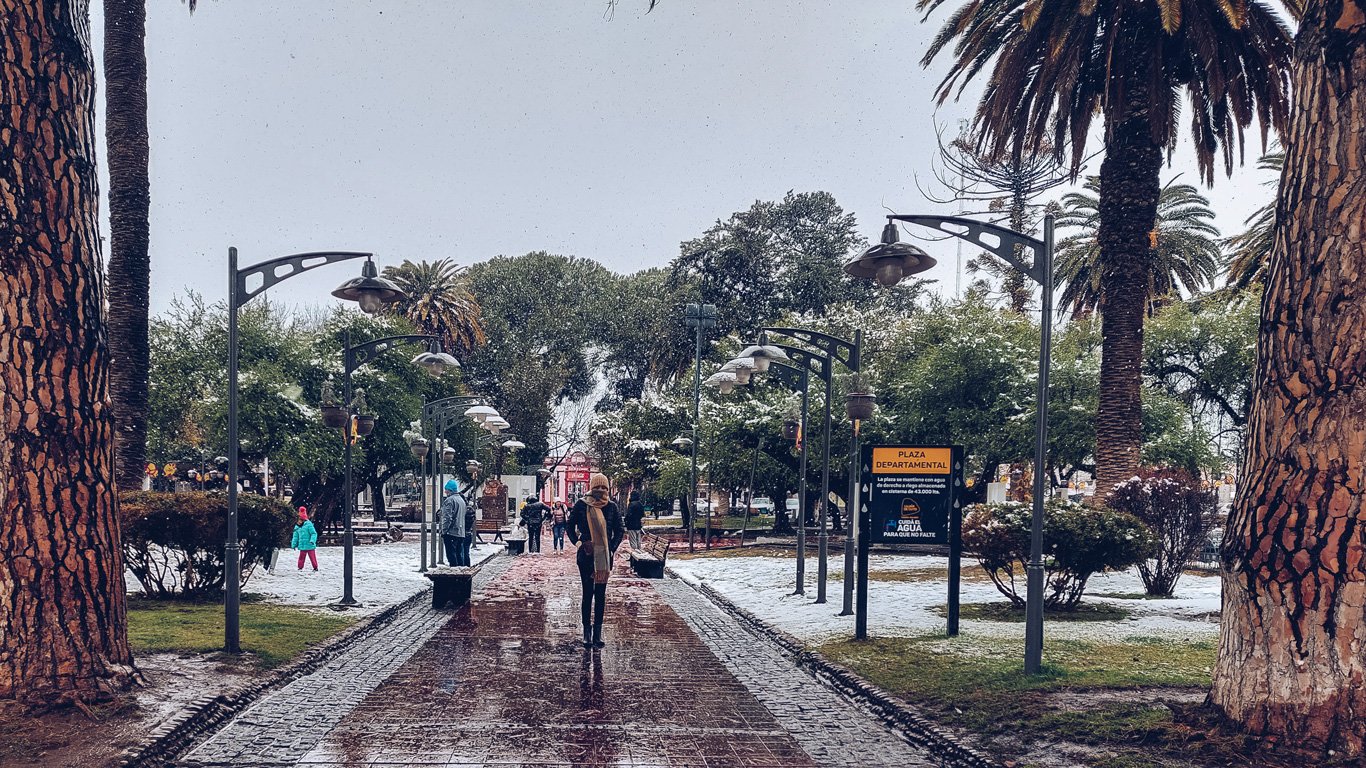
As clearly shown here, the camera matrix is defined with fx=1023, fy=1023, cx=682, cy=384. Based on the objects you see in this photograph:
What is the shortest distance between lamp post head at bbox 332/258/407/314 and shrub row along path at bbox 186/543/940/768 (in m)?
3.81

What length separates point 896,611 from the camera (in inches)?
523

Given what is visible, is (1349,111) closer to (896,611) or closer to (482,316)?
(896,611)

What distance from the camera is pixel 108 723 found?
20.7 feet

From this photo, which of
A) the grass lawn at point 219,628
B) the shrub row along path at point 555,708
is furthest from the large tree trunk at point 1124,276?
the grass lawn at point 219,628

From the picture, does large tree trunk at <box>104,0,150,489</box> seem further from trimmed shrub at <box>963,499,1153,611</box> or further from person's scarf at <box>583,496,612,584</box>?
trimmed shrub at <box>963,499,1153,611</box>

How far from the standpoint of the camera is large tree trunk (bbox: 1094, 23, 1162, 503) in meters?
17.5

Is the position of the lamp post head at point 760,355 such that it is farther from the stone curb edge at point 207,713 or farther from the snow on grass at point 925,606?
the stone curb edge at point 207,713

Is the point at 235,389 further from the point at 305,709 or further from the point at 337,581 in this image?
the point at 337,581

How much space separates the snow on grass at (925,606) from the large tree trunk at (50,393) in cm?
664

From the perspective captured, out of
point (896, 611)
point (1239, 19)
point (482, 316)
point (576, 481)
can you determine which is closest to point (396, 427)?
point (482, 316)

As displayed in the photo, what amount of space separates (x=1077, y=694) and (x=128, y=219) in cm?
1499

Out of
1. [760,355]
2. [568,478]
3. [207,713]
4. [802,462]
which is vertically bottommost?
[568,478]

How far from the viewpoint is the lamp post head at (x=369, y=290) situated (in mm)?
11781

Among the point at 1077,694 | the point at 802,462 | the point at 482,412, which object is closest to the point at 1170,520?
the point at 802,462
